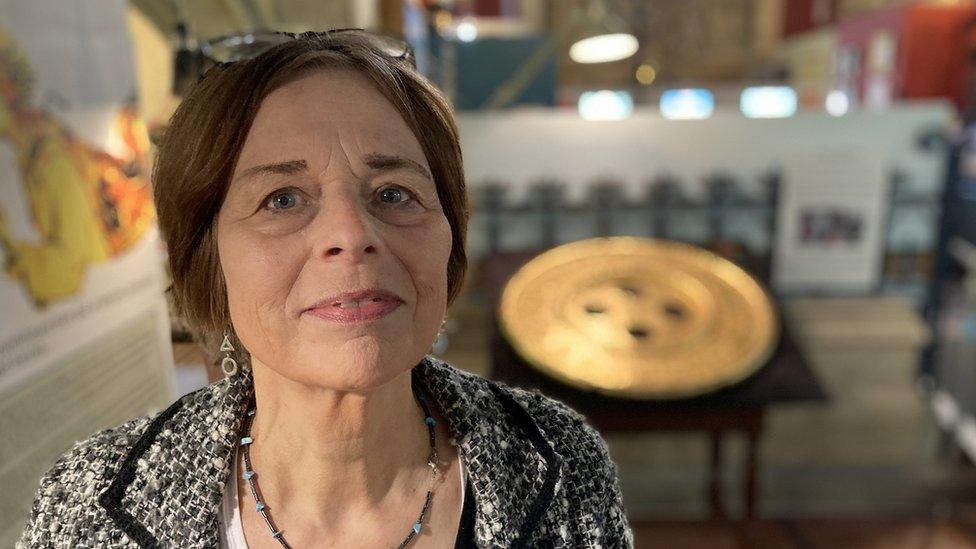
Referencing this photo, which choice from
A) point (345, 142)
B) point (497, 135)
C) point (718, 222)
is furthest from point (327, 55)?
point (718, 222)

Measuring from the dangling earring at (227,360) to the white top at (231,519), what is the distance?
0.11 m

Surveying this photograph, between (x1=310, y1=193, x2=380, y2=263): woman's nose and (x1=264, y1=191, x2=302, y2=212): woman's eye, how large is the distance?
0.10 ft

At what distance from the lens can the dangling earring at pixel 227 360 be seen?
795 mm

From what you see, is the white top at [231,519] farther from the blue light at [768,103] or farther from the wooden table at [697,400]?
the blue light at [768,103]

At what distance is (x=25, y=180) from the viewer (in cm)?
81

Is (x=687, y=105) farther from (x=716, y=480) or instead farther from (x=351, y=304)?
(x=351, y=304)

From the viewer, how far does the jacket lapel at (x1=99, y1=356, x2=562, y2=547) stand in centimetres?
77

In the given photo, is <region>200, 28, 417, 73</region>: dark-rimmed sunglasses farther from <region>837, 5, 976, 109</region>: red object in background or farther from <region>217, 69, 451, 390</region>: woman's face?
<region>837, 5, 976, 109</region>: red object in background

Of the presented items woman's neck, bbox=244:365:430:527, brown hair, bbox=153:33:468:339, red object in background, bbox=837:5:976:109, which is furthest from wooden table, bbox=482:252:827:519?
red object in background, bbox=837:5:976:109

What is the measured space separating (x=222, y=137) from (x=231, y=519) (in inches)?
16.9

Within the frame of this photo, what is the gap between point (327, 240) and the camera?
2.18 ft

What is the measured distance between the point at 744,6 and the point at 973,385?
501cm

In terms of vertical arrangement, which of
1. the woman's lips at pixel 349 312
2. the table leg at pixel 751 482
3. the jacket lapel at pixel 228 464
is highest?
the woman's lips at pixel 349 312

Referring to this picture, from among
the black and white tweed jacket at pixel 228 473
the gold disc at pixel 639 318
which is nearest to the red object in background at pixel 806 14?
the gold disc at pixel 639 318
